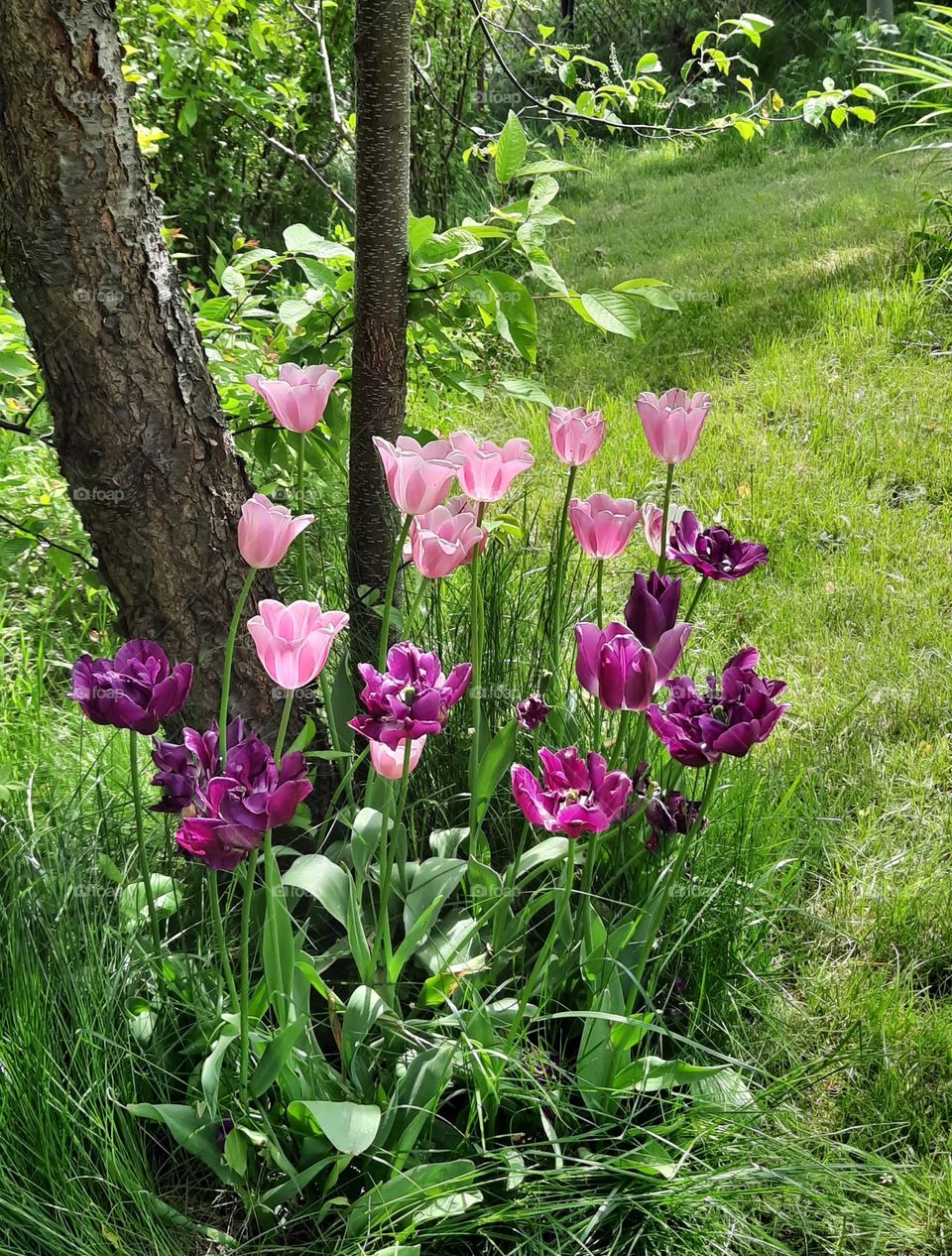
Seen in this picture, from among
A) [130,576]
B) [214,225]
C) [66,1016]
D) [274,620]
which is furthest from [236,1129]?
[214,225]

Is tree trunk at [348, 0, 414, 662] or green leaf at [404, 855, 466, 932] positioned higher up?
tree trunk at [348, 0, 414, 662]

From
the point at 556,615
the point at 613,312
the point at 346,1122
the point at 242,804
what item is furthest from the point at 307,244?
the point at 346,1122

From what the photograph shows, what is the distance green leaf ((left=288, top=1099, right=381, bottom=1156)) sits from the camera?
120cm

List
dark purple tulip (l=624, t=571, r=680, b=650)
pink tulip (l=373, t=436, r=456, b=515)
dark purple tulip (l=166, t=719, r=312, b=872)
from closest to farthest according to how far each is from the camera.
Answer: dark purple tulip (l=166, t=719, r=312, b=872)
pink tulip (l=373, t=436, r=456, b=515)
dark purple tulip (l=624, t=571, r=680, b=650)

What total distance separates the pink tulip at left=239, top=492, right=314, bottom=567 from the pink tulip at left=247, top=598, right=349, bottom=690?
113 mm

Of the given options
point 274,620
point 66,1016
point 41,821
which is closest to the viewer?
point 274,620

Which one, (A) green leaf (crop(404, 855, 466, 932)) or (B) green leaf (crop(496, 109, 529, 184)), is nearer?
(A) green leaf (crop(404, 855, 466, 932))

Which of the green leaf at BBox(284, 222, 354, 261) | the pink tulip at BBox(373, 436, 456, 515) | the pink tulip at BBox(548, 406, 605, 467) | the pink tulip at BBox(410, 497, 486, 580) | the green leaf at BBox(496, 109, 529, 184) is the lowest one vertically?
the pink tulip at BBox(410, 497, 486, 580)

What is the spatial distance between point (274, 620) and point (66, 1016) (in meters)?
0.65

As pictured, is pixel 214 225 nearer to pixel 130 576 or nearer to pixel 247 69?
pixel 247 69

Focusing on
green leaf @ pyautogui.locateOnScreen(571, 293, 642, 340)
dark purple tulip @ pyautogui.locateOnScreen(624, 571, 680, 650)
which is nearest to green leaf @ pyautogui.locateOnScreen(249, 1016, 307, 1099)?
dark purple tulip @ pyautogui.locateOnScreen(624, 571, 680, 650)

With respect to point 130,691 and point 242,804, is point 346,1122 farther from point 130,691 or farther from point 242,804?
point 130,691

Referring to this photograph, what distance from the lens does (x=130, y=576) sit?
70.9 inches

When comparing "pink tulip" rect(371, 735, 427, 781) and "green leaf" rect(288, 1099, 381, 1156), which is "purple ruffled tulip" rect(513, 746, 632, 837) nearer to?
"pink tulip" rect(371, 735, 427, 781)
